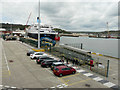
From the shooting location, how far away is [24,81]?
36.5 feet

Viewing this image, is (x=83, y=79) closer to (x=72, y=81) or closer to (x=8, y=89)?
(x=72, y=81)

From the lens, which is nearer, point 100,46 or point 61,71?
point 61,71

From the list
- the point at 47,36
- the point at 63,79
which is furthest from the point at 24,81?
the point at 47,36

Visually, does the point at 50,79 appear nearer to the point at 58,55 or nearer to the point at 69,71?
the point at 69,71

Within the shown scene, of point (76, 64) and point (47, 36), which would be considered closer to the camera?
point (76, 64)

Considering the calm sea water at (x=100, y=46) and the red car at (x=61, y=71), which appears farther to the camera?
the calm sea water at (x=100, y=46)

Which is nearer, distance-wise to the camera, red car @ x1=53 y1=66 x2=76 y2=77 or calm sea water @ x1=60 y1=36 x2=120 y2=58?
red car @ x1=53 y1=66 x2=76 y2=77

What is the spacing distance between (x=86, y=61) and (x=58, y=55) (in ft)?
24.9

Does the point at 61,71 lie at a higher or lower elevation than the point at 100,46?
higher

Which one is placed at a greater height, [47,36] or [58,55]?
[47,36]

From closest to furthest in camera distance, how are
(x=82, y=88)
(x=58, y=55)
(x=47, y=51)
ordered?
(x=82, y=88) → (x=58, y=55) → (x=47, y=51)

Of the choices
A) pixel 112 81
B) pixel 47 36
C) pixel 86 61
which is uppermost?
pixel 47 36

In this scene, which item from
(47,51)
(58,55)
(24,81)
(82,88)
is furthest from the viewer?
(47,51)

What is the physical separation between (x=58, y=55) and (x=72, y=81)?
1164cm
